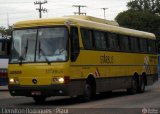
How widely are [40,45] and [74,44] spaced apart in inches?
47.3

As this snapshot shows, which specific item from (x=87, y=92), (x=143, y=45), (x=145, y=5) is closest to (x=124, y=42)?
(x=143, y=45)

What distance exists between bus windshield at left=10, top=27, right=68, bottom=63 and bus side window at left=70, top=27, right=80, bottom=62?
297 mm

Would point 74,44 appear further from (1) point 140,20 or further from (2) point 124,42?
(1) point 140,20

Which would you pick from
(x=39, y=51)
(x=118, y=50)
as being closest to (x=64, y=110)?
(x=39, y=51)

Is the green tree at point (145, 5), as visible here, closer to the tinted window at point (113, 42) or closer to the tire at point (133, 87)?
the tire at point (133, 87)

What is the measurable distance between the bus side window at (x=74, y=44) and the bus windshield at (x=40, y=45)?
0.30 meters

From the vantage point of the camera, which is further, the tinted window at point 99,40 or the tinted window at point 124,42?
the tinted window at point 124,42

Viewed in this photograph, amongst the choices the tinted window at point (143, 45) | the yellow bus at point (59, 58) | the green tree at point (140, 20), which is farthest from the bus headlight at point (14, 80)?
the green tree at point (140, 20)

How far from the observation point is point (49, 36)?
1994 cm

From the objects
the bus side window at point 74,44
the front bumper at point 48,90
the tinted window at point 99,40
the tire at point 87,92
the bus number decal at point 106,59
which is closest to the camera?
the front bumper at point 48,90

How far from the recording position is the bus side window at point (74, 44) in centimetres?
1983

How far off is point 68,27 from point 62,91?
2303mm

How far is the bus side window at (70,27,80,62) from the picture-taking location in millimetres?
19830

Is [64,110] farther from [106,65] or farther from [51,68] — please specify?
[106,65]
